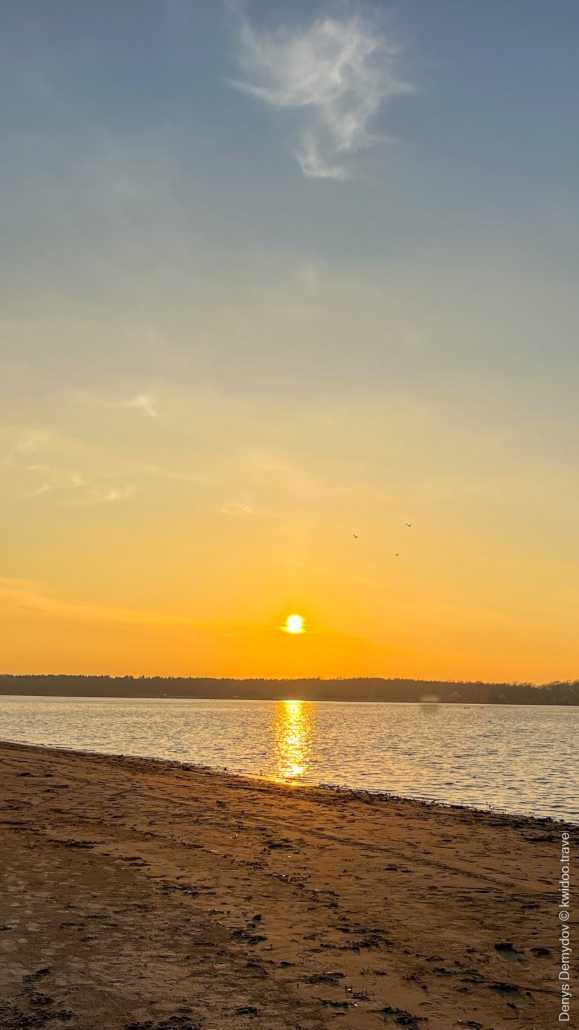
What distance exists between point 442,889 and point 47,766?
2182 cm

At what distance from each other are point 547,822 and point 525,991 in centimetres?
1594

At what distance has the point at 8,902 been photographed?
11117 millimetres

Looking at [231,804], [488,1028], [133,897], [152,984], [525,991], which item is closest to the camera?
[488,1028]

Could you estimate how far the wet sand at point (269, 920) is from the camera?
26.1ft

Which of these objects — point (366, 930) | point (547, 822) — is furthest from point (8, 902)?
point (547, 822)

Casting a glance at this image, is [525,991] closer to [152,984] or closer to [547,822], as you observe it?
[152,984]

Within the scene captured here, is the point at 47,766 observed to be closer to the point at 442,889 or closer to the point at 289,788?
the point at 289,788

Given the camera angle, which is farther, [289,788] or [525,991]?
[289,788]

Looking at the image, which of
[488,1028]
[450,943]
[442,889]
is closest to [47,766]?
[442,889]

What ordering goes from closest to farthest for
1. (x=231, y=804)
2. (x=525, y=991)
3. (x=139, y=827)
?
(x=525, y=991) → (x=139, y=827) → (x=231, y=804)

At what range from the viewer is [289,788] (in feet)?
96.5

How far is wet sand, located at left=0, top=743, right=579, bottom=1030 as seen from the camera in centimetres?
794

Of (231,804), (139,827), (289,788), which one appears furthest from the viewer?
(289,788)

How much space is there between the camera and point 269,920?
1127 cm
